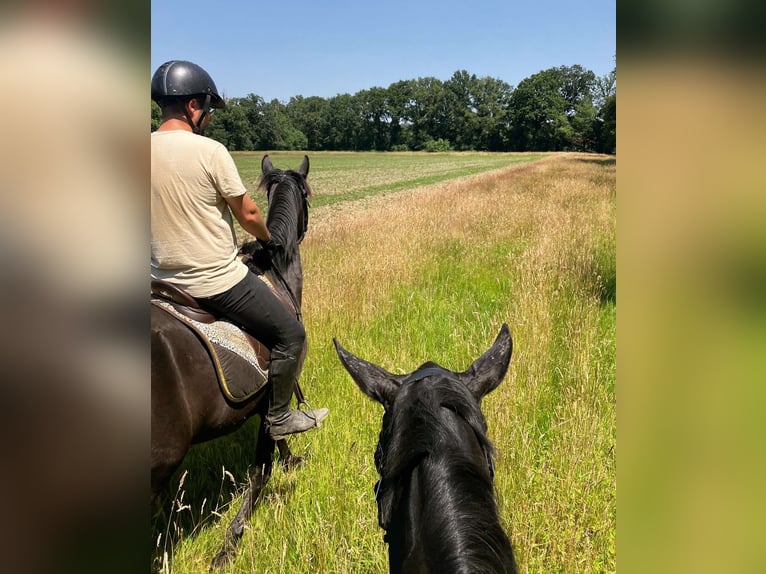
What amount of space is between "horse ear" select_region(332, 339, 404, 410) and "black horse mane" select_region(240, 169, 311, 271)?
2.29m

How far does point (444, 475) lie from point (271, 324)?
2.14 m

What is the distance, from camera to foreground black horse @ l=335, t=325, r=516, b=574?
1.34 meters

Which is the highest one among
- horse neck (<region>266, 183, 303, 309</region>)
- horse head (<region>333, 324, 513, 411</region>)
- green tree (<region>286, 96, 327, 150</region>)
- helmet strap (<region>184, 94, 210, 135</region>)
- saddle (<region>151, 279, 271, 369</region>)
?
green tree (<region>286, 96, 327, 150</region>)

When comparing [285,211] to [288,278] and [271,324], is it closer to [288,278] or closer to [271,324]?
[288,278]

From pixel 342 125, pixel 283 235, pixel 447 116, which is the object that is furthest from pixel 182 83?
pixel 447 116

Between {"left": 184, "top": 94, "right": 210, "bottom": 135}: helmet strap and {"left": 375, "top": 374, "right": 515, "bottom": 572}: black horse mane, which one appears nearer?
{"left": 375, "top": 374, "right": 515, "bottom": 572}: black horse mane

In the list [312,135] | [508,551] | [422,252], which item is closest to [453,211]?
[422,252]

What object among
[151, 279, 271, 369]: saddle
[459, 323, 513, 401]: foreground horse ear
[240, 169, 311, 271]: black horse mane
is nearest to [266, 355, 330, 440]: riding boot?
[151, 279, 271, 369]: saddle

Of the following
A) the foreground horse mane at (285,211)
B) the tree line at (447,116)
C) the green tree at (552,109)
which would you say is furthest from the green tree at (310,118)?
the foreground horse mane at (285,211)

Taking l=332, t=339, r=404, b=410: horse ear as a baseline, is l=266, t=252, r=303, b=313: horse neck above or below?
above

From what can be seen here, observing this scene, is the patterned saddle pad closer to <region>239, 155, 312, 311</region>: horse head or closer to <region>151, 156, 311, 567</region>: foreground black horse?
<region>151, 156, 311, 567</region>: foreground black horse
